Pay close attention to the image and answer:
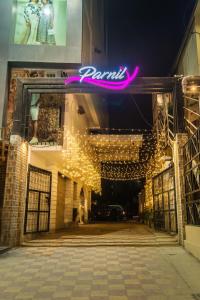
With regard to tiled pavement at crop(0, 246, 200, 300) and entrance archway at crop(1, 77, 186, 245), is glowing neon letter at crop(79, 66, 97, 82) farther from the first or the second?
tiled pavement at crop(0, 246, 200, 300)

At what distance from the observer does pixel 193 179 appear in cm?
802

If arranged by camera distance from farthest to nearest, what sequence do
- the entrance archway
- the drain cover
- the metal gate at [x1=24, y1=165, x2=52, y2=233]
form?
the metal gate at [x1=24, y1=165, x2=52, y2=233] → the entrance archway → the drain cover

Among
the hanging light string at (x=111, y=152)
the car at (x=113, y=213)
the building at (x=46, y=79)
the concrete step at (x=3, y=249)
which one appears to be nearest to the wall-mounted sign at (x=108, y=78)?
the building at (x=46, y=79)

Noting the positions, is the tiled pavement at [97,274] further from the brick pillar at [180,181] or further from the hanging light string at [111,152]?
the hanging light string at [111,152]

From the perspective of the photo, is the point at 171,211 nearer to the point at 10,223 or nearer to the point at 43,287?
the point at 10,223

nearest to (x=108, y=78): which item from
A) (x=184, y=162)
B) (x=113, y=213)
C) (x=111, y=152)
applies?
(x=184, y=162)

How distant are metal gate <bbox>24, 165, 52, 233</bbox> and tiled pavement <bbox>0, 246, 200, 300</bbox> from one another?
2986 mm

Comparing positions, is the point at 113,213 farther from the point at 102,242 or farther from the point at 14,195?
the point at 14,195

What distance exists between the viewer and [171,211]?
36.5 ft

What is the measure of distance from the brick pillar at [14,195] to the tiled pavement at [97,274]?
0.70m

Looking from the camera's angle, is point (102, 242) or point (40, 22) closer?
point (102, 242)

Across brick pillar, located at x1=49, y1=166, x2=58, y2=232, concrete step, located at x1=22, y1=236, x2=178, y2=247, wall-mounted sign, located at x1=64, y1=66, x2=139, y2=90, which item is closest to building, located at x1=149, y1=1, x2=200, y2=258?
concrete step, located at x1=22, y1=236, x2=178, y2=247

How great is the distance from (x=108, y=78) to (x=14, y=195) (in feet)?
17.4

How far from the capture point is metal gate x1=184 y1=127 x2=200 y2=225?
7492 millimetres
